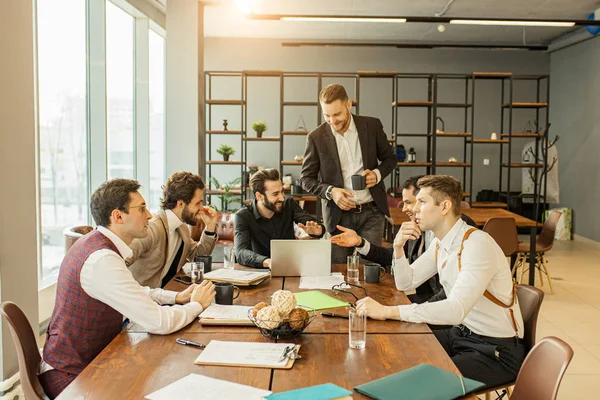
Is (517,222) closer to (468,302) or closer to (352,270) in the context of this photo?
(352,270)

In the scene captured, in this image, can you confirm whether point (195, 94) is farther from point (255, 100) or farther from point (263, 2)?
point (255, 100)

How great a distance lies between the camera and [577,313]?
611 centimetres

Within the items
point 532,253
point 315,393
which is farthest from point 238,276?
point 532,253

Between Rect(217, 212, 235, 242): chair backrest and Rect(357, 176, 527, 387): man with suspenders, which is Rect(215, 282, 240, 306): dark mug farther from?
Rect(217, 212, 235, 242): chair backrest

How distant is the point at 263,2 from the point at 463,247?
6857 millimetres

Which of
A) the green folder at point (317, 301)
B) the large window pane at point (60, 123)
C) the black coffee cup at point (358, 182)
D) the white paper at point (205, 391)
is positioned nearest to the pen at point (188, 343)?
the white paper at point (205, 391)

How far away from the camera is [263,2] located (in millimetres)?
8750

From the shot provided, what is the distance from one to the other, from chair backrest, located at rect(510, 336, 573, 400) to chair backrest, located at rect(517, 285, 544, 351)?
2.43 feet

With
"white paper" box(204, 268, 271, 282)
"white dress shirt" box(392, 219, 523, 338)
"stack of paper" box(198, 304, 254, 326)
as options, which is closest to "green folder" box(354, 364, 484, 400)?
"white dress shirt" box(392, 219, 523, 338)

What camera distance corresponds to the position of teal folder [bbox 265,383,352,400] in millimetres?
1679

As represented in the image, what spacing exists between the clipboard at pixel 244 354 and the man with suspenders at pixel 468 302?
18.2 inches

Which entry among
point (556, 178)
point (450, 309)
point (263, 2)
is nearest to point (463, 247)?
point (450, 309)

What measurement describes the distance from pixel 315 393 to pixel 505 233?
200 inches

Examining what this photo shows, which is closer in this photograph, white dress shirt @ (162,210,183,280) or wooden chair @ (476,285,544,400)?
wooden chair @ (476,285,544,400)
